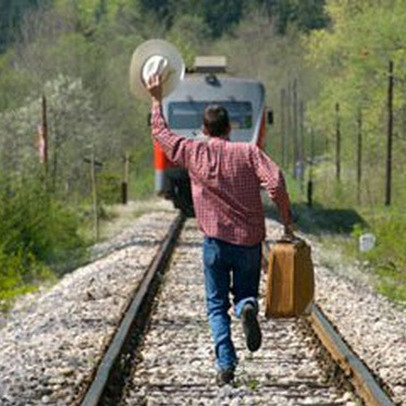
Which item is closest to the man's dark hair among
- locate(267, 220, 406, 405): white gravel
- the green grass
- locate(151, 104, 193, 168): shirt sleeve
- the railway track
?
locate(151, 104, 193, 168): shirt sleeve

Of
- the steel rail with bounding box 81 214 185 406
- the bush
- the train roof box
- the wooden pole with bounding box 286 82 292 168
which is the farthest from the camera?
the wooden pole with bounding box 286 82 292 168

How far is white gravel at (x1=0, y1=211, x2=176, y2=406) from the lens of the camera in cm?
862

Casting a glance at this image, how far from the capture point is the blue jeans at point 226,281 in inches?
329

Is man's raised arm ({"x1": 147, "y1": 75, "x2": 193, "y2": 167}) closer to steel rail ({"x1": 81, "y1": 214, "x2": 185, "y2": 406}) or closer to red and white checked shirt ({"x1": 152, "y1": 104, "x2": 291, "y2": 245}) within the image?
red and white checked shirt ({"x1": 152, "y1": 104, "x2": 291, "y2": 245})

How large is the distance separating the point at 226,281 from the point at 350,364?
1.06 meters

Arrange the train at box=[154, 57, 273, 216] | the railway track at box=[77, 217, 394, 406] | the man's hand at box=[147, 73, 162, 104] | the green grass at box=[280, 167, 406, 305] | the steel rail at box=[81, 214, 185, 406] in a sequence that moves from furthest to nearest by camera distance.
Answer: the train at box=[154, 57, 273, 216], the green grass at box=[280, 167, 406, 305], the man's hand at box=[147, 73, 162, 104], the railway track at box=[77, 217, 394, 406], the steel rail at box=[81, 214, 185, 406]

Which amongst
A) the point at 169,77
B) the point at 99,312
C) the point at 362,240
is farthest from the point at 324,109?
the point at 169,77

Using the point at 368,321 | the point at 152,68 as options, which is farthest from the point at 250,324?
the point at 368,321

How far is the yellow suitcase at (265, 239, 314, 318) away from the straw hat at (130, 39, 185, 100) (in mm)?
1301

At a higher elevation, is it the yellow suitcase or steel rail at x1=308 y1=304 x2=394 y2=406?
the yellow suitcase

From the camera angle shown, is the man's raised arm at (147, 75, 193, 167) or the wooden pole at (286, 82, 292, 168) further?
the wooden pole at (286, 82, 292, 168)

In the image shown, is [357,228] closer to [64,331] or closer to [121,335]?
[64,331]

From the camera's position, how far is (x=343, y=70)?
232 ft

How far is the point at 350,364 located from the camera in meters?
8.75
